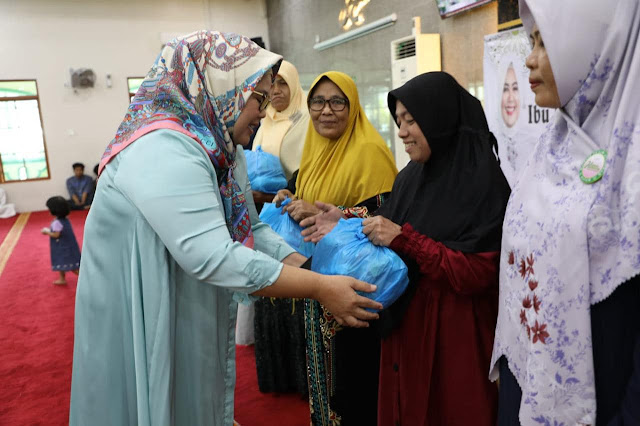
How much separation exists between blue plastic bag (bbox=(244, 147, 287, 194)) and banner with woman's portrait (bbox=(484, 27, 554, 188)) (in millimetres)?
1552

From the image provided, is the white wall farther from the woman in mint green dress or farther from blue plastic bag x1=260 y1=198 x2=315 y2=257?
the woman in mint green dress

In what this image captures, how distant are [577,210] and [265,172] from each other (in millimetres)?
2159

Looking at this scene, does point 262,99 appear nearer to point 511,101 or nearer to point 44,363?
point 511,101

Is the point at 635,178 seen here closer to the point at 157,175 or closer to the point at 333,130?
the point at 157,175

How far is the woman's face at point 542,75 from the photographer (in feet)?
3.76

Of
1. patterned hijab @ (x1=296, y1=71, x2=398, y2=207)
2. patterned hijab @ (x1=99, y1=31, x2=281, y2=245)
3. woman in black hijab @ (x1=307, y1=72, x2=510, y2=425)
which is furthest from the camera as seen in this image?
patterned hijab @ (x1=296, y1=71, x2=398, y2=207)

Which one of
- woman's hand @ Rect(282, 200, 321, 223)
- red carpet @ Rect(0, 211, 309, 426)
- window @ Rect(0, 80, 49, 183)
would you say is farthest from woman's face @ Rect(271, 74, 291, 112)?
window @ Rect(0, 80, 49, 183)

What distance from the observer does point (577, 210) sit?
40.5 inches

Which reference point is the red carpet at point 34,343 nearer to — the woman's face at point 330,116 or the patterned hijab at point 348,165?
the patterned hijab at point 348,165

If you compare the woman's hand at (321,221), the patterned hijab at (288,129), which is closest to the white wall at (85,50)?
the patterned hijab at (288,129)

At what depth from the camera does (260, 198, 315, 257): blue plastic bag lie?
2077 millimetres

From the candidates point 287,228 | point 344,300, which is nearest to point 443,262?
point 344,300

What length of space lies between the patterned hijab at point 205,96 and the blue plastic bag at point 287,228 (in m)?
0.60

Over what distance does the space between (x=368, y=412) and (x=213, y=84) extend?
144 cm
